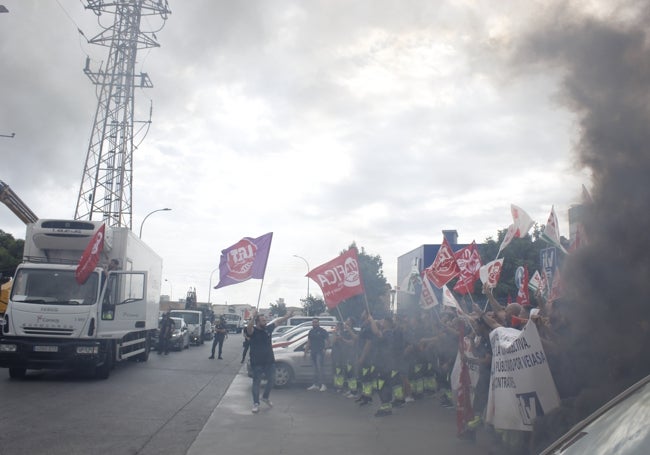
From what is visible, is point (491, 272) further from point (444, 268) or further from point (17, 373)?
point (17, 373)

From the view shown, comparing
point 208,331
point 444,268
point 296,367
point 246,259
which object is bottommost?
point 296,367

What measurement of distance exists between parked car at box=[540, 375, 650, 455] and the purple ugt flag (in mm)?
11744

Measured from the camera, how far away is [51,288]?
50.9 ft

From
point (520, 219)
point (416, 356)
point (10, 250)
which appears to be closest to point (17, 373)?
Result: point (416, 356)

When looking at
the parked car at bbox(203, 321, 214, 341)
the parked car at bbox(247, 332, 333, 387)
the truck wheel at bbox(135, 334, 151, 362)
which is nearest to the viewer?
the parked car at bbox(247, 332, 333, 387)

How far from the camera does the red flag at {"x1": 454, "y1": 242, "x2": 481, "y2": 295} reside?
49.5ft

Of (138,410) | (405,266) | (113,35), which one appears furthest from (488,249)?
(138,410)

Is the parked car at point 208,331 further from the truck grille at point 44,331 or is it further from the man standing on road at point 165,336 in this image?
the truck grille at point 44,331

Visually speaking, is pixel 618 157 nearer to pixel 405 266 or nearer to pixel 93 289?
pixel 93 289

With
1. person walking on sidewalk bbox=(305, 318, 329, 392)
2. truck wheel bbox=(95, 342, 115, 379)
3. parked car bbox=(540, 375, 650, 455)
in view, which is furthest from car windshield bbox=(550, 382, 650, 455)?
truck wheel bbox=(95, 342, 115, 379)

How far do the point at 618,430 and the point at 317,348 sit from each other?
1330cm

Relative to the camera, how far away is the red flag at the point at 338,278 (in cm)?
1464

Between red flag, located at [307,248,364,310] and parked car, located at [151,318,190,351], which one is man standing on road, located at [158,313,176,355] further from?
red flag, located at [307,248,364,310]

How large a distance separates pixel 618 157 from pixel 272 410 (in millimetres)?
7937
